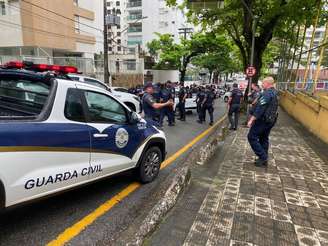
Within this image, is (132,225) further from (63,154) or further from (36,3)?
(36,3)

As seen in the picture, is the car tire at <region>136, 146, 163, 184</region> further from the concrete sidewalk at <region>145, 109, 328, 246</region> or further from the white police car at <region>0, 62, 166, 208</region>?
the concrete sidewalk at <region>145, 109, 328, 246</region>

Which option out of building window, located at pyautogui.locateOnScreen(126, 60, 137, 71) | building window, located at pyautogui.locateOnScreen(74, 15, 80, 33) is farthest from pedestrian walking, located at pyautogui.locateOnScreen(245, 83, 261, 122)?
building window, located at pyautogui.locateOnScreen(74, 15, 80, 33)

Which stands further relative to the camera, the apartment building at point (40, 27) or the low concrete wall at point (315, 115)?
the apartment building at point (40, 27)

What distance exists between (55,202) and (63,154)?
1.11m

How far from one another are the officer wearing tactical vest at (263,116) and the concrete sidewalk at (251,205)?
1.28 ft

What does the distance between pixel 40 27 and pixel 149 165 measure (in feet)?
73.9

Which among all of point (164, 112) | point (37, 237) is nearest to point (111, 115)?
point (37, 237)

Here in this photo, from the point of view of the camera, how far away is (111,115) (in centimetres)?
369

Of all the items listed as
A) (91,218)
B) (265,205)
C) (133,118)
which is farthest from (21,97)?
(265,205)

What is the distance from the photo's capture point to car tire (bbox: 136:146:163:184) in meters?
4.21

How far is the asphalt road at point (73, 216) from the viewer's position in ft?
9.09

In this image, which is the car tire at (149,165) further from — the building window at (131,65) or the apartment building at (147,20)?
the apartment building at (147,20)

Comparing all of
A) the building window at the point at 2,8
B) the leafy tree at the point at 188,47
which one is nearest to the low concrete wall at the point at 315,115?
the leafy tree at the point at 188,47

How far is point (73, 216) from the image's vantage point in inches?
127
